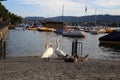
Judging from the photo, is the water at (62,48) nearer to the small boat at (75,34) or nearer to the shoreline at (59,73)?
the shoreline at (59,73)

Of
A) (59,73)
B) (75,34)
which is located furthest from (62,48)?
(75,34)

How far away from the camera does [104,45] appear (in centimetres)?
7119

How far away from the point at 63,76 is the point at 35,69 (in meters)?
2.74

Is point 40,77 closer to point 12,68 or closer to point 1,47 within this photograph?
point 12,68

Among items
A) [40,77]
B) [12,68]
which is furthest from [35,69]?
[40,77]

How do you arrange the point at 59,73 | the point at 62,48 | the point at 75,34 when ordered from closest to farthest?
the point at 59,73 → the point at 62,48 → the point at 75,34

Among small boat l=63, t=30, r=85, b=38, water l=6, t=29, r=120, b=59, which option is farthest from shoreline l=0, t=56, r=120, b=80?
small boat l=63, t=30, r=85, b=38

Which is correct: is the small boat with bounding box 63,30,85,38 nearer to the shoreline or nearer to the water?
the water

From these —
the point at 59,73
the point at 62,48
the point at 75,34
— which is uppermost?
the point at 59,73

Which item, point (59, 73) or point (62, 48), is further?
point (62, 48)

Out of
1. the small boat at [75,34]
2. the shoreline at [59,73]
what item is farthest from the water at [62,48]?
the small boat at [75,34]

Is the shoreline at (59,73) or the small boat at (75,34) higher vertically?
the shoreline at (59,73)

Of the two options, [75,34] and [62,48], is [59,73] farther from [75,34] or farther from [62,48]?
[75,34]

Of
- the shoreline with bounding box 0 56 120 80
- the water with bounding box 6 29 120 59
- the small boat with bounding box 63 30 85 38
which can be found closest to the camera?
the shoreline with bounding box 0 56 120 80
